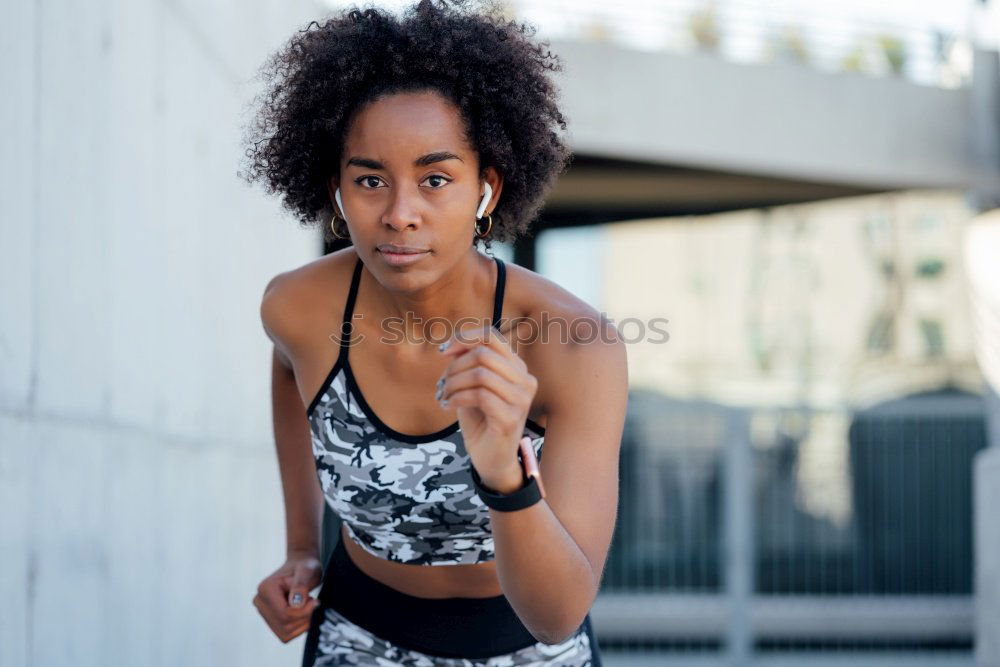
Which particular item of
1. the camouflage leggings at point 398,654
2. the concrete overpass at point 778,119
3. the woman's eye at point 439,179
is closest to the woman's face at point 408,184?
Answer: the woman's eye at point 439,179

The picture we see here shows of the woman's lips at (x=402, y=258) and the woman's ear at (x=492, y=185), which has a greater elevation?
the woman's ear at (x=492, y=185)

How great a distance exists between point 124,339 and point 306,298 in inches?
35.4

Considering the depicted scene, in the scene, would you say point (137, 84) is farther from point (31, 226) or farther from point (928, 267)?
point (928, 267)

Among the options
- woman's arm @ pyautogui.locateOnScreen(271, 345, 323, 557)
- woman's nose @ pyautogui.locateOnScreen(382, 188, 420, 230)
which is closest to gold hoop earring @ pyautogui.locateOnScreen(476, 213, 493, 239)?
woman's nose @ pyautogui.locateOnScreen(382, 188, 420, 230)

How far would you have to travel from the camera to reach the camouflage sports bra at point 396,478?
2404 mm

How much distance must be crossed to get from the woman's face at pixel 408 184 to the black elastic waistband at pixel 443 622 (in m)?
0.71

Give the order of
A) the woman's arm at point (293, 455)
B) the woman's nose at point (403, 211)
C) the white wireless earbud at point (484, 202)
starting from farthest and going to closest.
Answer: the woman's arm at point (293, 455)
the white wireless earbud at point (484, 202)
the woman's nose at point (403, 211)

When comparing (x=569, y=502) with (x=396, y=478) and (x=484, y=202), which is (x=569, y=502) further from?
(x=484, y=202)

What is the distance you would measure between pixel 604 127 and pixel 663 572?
12.9 ft

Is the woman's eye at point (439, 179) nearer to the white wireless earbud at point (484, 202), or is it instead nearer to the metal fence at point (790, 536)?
the white wireless earbud at point (484, 202)

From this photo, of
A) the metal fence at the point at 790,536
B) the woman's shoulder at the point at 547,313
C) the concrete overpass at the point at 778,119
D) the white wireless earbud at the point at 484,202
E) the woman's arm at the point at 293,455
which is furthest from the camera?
the concrete overpass at the point at 778,119

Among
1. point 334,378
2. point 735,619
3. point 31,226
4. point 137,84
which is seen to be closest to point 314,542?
point 334,378


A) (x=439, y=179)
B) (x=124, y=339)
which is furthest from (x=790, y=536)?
(x=439, y=179)

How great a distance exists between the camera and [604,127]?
1059 cm
